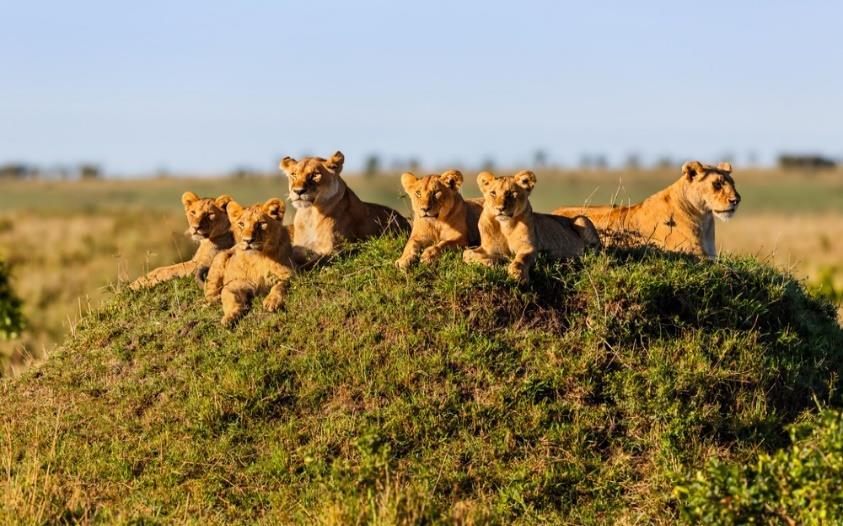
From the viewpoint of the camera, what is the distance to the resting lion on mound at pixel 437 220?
998 centimetres

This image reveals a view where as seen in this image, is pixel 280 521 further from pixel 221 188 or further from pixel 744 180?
pixel 744 180

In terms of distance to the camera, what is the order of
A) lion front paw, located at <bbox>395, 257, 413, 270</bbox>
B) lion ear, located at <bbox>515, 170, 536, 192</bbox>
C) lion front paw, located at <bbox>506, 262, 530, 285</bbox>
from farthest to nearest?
lion front paw, located at <bbox>395, 257, 413, 270</bbox> → lion ear, located at <bbox>515, 170, 536, 192</bbox> → lion front paw, located at <bbox>506, 262, 530, 285</bbox>

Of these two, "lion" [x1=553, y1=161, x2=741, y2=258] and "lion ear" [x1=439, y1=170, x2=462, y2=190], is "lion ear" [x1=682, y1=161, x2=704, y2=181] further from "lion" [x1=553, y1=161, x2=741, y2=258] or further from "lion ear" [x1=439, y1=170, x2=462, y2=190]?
"lion ear" [x1=439, y1=170, x2=462, y2=190]

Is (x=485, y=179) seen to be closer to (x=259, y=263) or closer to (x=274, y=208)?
(x=274, y=208)

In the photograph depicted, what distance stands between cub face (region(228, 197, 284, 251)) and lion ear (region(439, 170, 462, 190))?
1.38m

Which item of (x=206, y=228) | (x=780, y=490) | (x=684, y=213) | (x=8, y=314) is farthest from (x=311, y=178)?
(x=8, y=314)

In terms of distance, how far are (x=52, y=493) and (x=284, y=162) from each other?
3.48 meters

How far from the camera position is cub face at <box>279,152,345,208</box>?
414 inches

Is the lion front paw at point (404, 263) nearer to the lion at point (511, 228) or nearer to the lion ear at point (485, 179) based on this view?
the lion at point (511, 228)

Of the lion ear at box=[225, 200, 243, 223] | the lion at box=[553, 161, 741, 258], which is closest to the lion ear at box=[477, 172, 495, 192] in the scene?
the lion ear at box=[225, 200, 243, 223]

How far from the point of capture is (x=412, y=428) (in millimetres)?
9008

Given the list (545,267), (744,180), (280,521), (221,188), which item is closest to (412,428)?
(280,521)

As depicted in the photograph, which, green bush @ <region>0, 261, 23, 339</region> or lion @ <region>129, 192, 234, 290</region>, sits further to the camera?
green bush @ <region>0, 261, 23, 339</region>

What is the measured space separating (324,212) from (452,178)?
137cm
